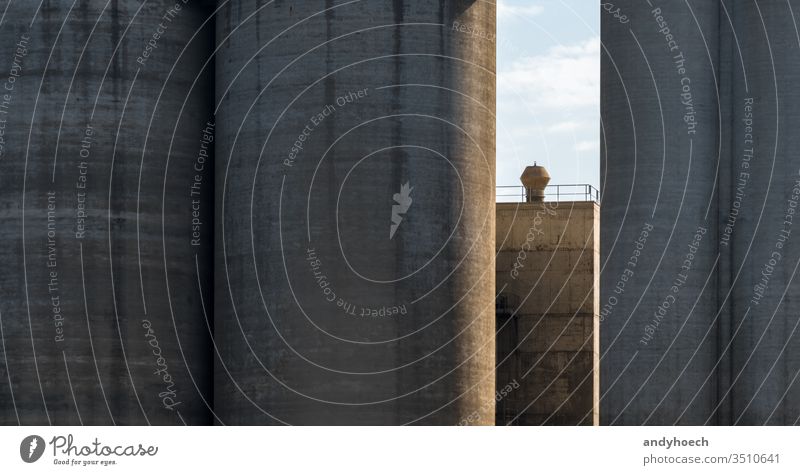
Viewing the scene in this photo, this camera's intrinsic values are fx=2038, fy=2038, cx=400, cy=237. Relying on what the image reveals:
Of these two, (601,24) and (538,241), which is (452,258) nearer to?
(601,24)

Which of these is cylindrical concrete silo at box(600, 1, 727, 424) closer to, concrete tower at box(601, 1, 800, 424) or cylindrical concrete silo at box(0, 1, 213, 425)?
concrete tower at box(601, 1, 800, 424)

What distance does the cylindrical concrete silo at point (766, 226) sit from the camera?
51.2 meters

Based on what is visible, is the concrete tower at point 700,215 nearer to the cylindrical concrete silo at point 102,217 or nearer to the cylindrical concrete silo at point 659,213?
the cylindrical concrete silo at point 659,213

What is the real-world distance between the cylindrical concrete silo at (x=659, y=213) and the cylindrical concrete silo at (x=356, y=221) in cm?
339

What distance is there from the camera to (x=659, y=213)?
51656 mm

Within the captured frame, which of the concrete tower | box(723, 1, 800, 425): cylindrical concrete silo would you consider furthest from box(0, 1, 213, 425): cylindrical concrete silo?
box(723, 1, 800, 425): cylindrical concrete silo

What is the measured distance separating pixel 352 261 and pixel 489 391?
5235 millimetres

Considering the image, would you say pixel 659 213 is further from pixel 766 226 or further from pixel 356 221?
pixel 356 221

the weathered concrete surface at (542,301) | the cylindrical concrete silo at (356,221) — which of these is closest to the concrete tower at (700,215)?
the cylindrical concrete silo at (356,221)
